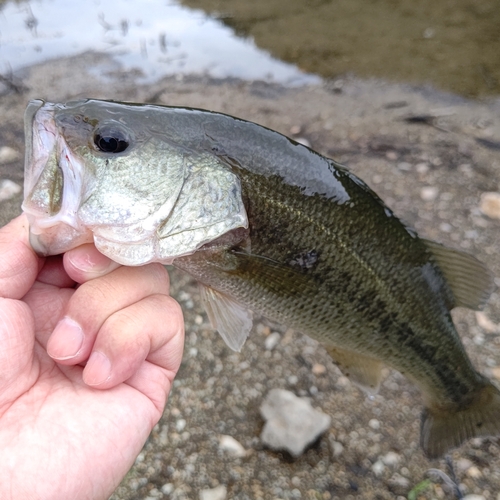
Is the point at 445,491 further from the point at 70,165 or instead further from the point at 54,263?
the point at 70,165

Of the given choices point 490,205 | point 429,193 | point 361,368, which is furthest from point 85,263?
point 490,205

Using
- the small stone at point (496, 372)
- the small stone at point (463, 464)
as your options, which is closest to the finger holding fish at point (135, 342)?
the small stone at point (463, 464)

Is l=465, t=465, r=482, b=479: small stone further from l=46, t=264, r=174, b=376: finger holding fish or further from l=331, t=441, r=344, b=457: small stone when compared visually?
l=46, t=264, r=174, b=376: finger holding fish

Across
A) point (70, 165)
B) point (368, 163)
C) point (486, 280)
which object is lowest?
point (368, 163)

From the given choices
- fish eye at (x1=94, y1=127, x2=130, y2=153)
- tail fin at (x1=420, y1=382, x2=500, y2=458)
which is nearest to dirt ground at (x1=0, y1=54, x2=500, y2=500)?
tail fin at (x1=420, y1=382, x2=500, y2=458)

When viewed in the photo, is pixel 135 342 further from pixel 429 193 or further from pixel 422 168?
pixel 422 168

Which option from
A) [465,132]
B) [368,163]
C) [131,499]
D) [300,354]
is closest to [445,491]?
[300,354]
